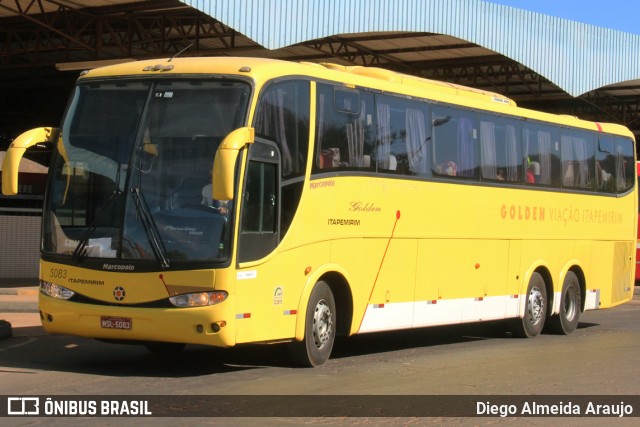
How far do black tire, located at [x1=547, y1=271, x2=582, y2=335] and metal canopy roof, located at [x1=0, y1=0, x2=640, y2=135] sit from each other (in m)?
7.76

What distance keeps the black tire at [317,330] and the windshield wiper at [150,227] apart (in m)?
1.93

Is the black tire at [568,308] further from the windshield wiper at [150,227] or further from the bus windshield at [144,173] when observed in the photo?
the windshield wiper at [150,227]

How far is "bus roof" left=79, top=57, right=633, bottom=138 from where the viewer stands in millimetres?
11508

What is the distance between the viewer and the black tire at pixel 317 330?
1205 centimetres

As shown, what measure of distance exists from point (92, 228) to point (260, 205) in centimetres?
175

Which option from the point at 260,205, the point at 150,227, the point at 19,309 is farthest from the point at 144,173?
Answer: the point at 19,309

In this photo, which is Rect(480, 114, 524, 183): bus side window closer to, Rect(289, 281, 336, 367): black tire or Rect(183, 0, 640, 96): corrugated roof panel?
Rect(289, 281, 336, 367): black tire

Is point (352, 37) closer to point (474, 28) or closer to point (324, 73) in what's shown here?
point (474, 28)

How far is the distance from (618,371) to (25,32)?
21.5m

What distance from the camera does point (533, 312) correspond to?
17.2 m

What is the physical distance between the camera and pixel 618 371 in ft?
40.9

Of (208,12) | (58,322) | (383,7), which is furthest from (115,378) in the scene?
(383,7)

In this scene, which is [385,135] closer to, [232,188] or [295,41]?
[232,188]

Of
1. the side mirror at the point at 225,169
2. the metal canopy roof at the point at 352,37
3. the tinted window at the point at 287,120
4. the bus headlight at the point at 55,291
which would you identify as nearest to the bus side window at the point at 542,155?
the tinted window at the point at 287,120
